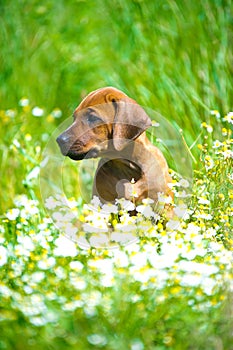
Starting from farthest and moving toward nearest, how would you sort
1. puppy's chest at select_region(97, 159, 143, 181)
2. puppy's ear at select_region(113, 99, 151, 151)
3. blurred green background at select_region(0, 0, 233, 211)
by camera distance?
blurred green background at select_region(0, 0, 233, 211) < puppy's chest at select_region(97, 159, 143, 181) < puppy's ear at select_region(113, 99, 151, 151)

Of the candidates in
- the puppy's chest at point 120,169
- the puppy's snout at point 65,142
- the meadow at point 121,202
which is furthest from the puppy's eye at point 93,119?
the meadow at point 121,202

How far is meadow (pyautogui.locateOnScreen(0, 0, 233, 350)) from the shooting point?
2898 mm

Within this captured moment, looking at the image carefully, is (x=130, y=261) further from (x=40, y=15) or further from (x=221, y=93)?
(x=40, y=15)

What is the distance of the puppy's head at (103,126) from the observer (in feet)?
12.5

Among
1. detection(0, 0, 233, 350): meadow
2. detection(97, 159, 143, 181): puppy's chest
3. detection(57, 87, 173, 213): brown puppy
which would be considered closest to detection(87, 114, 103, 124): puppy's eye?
detection(57, 87, 173, 213): brown puppy

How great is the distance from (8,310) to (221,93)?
263 centimetres

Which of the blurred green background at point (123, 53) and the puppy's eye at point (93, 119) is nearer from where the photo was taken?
the puppy's eye at point (93, 119)

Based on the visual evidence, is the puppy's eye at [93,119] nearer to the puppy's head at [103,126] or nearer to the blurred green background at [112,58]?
the puppy's head at [103,126]

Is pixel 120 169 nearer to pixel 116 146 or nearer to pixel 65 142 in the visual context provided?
pixel 116 146

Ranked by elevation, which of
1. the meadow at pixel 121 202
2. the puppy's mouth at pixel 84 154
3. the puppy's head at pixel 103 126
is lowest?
the meadow at pixel 121 202

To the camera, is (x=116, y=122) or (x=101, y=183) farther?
(x=101, y=183)

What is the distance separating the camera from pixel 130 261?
3.23 meters

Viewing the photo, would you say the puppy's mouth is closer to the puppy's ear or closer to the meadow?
the puppy's ear

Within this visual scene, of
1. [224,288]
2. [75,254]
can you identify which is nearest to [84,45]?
[75,254]
